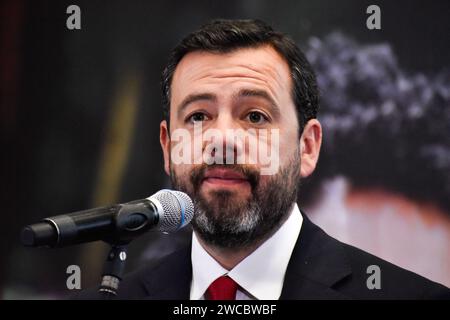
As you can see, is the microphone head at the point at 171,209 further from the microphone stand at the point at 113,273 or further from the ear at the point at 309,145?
the ear at the point at 309,145

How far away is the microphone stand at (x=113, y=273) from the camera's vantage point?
1.25m

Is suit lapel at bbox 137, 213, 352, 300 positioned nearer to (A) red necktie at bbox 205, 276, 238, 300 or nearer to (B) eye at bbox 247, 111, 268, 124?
(A) red necktie at bbox 205, 276, 238, 300

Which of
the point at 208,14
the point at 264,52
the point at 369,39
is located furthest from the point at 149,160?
the point at 369,39

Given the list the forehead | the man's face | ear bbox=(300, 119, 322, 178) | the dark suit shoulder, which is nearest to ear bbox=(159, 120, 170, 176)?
the man's face

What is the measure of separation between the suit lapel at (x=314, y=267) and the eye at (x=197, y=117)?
1.41 feet

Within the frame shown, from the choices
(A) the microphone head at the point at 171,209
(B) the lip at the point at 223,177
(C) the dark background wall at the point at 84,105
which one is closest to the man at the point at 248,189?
(B) the lip at the point at 223,177

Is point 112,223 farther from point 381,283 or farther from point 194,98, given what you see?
point 381,283

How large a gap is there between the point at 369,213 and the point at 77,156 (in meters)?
1.11

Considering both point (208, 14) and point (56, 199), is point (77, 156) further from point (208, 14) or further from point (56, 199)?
point (208, 14)

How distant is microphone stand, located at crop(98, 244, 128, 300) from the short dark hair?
833 millimetres

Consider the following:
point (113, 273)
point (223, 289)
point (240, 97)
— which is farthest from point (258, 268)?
point (113, 273)

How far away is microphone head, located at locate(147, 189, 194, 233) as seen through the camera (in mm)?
1310

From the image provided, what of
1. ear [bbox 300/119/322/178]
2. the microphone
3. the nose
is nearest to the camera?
the microphone

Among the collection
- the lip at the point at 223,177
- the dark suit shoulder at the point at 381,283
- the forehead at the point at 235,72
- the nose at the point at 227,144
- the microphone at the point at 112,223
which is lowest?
the dark suit shoulder at the point at 381,283
